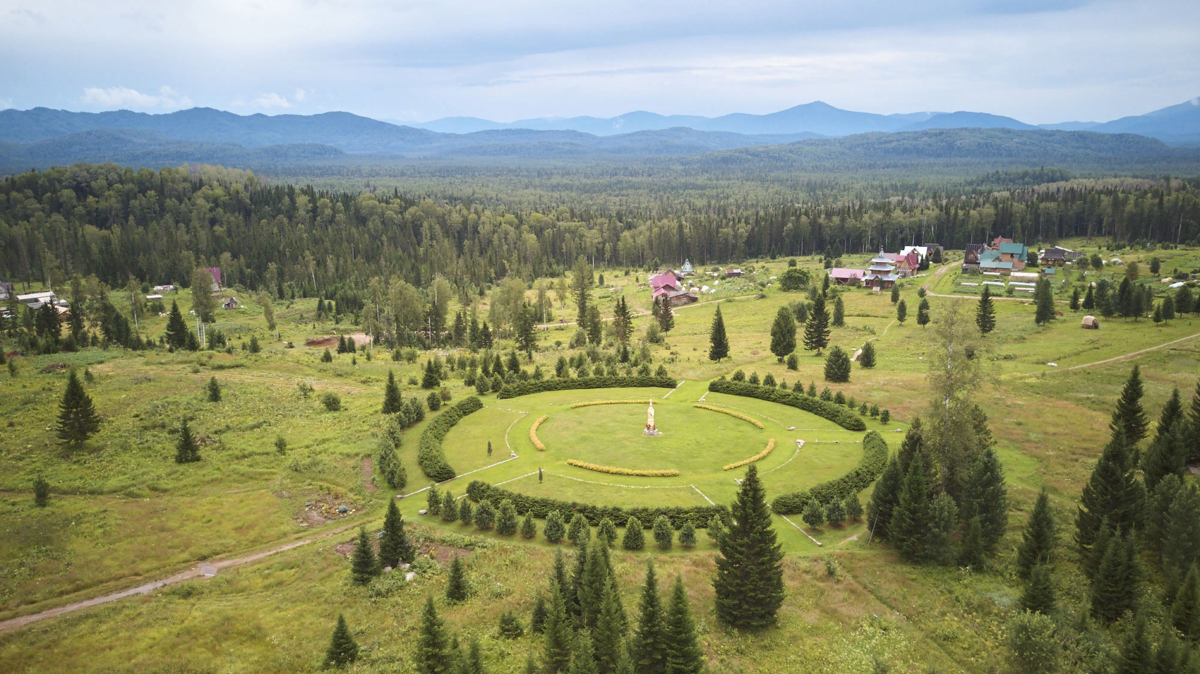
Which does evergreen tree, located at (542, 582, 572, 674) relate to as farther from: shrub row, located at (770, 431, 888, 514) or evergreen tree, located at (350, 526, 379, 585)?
shrub row, located at (770, 431, 888, 514)

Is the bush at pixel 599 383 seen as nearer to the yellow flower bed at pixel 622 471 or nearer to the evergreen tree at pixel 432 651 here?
the yellow flower bed at pixel 622 471

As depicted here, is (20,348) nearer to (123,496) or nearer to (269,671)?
(123,496)

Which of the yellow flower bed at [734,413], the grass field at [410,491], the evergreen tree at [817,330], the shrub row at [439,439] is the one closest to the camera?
the grass field at [410,491]

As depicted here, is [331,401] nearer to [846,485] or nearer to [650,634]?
[650,634]

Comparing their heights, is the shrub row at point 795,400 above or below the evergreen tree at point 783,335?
below

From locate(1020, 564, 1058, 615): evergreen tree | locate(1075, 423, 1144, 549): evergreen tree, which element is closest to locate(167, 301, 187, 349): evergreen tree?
locate(1020, 564, 1058, 615): evergreen tree

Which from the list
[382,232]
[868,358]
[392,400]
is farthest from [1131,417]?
[382,232]

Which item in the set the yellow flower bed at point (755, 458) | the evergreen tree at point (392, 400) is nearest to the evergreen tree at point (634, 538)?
the yellow flower bed at point (755, 458)
